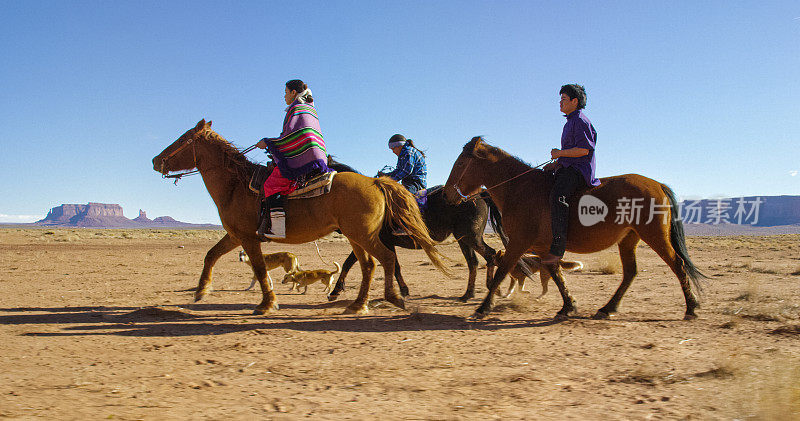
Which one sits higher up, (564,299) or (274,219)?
(274,219)

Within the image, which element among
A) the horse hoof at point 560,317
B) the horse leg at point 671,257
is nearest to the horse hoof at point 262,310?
the horse hoof at point 560,317

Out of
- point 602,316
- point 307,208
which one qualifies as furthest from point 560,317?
point 307,208

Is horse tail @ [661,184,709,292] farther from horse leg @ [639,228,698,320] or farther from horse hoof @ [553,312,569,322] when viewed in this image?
horse hoof @ [553,312,569,322]

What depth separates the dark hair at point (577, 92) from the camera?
697 centimetres

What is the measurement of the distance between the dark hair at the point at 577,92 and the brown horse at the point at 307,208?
104 inches

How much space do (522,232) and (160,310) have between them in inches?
205

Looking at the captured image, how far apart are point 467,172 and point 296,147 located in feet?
8.17

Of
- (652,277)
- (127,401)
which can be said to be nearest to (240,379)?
(127,401)

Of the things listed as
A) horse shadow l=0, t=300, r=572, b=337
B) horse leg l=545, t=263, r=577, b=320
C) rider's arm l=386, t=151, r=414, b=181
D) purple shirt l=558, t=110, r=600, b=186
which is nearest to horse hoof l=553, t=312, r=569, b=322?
Result: horse leg l=545, t=263, r=577, b=320

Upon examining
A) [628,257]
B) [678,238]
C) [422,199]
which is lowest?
[628,257]

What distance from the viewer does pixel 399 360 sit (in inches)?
184

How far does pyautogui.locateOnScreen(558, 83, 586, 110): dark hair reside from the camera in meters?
6.97

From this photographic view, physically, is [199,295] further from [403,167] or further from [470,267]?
[470,267]

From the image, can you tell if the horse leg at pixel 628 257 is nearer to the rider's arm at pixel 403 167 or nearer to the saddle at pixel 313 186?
the rider's arm at pixel 403 167
